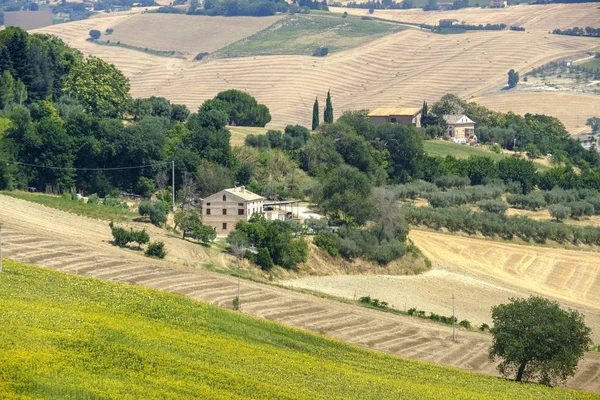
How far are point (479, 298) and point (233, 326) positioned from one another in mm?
31815

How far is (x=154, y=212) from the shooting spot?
9119cm

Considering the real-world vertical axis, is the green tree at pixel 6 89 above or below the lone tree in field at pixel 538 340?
above

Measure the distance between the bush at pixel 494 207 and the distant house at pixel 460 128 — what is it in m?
39.8

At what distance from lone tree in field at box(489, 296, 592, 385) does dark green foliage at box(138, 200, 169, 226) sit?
36.7 m

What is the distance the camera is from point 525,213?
409 ft

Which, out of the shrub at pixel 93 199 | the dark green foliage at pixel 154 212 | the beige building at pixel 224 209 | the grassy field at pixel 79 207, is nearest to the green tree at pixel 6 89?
the shrub at pixel 93 199

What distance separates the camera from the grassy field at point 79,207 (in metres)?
89.7

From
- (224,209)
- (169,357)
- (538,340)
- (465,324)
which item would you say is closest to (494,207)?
(224,209)

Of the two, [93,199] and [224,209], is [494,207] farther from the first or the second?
[93,199]

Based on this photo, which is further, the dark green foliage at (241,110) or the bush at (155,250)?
the dark green foliage at (241,110)

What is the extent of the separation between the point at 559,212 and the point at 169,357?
8151 cm

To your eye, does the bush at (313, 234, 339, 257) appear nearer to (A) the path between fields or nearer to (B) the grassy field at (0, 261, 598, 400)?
(A) the path between fields

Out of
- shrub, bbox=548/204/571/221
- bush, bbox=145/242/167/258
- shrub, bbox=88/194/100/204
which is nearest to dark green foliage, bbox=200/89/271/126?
shrub, bbox=548/204/571/221

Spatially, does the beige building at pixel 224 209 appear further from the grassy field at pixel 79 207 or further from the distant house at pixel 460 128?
the distant house at pixel 460 128
